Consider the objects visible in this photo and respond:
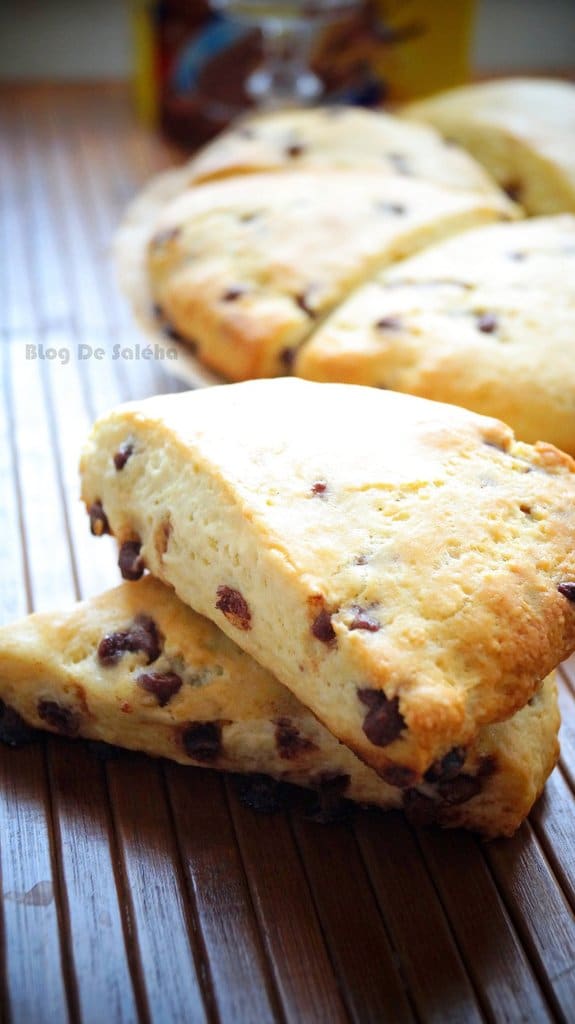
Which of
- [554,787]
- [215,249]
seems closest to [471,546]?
[554,787]

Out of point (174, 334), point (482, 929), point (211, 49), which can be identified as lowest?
point (482, 929)

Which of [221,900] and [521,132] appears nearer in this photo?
[221,900]

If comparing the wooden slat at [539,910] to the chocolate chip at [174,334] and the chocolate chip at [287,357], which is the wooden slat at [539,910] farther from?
the chocolate chip at [174,334]

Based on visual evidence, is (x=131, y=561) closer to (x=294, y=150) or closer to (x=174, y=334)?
(x=174, y=334)

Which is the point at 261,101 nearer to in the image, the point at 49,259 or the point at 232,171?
the point at 232,171

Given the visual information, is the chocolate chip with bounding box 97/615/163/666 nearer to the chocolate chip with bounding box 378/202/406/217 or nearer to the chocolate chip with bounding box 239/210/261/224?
the chocolate chip with bounding box 239/210/261/224

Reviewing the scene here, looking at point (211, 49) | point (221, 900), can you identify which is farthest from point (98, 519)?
point (211, 49)
